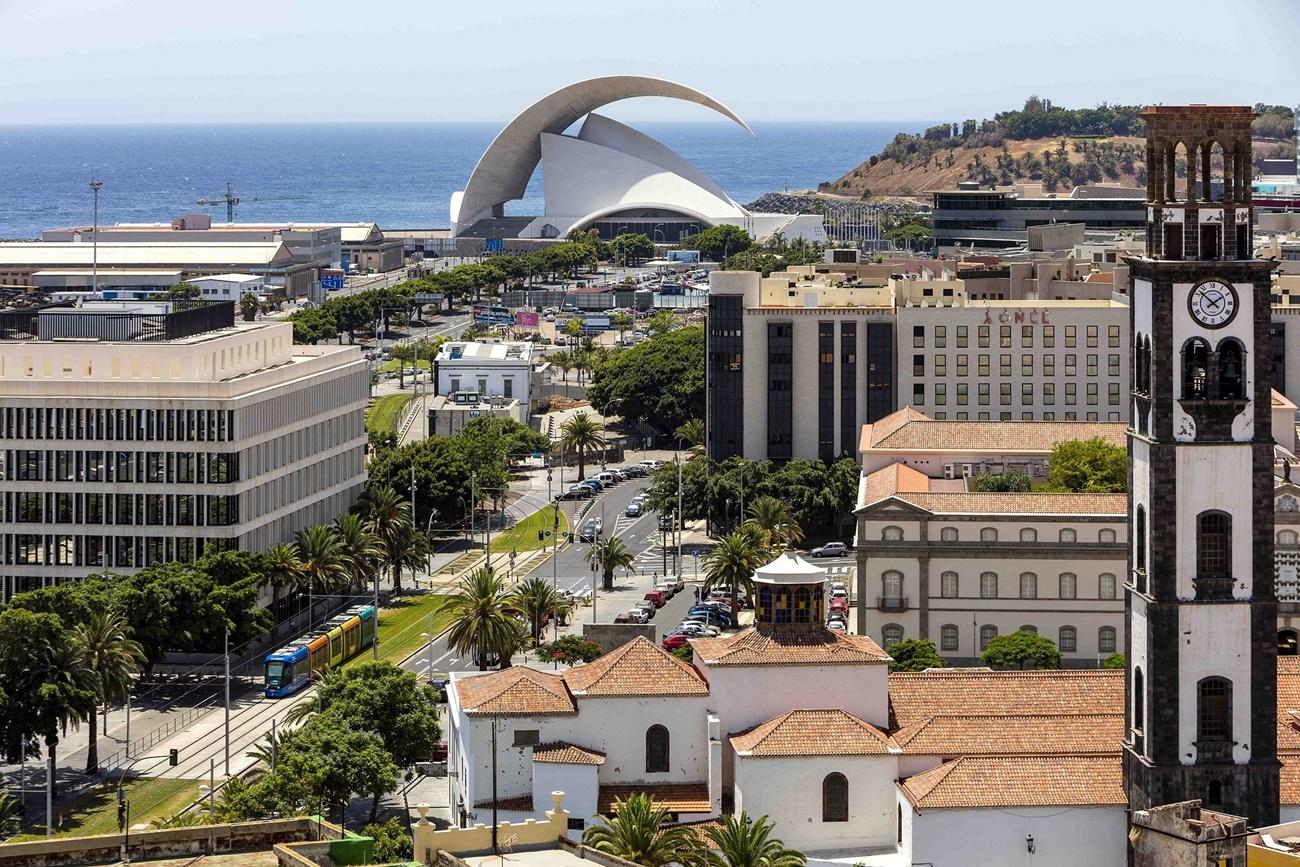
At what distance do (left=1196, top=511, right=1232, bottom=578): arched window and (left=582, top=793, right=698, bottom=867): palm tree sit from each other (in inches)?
503

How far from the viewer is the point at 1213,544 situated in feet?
176

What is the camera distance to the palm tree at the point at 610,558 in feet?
338

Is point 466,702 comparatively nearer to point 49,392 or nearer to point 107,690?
point 107,690

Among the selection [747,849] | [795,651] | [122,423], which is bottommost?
[747,849]

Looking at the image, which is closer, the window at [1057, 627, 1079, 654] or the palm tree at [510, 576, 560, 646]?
the window at [1057, 627, 1079, 654]

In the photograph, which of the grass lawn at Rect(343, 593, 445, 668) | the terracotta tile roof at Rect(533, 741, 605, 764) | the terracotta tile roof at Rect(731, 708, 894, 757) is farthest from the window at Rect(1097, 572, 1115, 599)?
the terracotta tile roof at Rect(533, 741, 605, 764)

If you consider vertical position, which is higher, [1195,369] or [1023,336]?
[1195,369]

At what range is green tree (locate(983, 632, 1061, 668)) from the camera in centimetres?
8019

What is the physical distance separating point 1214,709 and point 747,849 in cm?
1066

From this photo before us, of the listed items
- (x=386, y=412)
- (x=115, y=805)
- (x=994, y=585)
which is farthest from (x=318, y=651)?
(x=386, y=412)

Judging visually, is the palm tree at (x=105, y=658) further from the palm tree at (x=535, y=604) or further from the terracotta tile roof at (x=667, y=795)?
the terracotta tile roof at (x=667, y=795)

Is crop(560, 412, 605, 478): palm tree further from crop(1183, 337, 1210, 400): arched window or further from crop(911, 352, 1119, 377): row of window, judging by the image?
crop(1183, 337, 1210, 400): arched window

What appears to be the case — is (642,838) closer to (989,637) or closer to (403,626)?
(989,637)

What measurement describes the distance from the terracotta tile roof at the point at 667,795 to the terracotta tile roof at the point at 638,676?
2.29 metres
